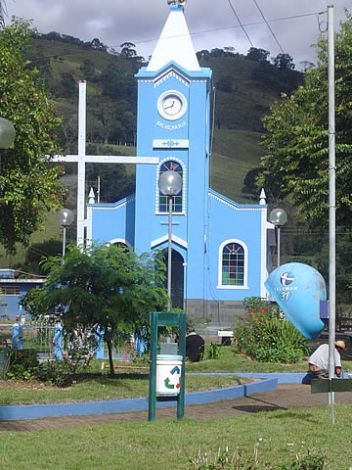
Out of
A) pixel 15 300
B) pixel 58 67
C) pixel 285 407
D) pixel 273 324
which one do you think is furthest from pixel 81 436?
pixel 58 67

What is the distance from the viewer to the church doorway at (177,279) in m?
38.4

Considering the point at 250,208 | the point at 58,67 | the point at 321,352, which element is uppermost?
the point at 58,67

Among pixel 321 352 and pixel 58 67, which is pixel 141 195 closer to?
pixel 321 352

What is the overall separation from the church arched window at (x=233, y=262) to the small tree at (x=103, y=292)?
2280cm

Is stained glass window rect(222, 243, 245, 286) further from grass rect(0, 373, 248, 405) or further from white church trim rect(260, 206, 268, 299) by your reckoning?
grass rect(0, 373, 248, 405)

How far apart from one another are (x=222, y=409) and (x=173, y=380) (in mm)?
2179

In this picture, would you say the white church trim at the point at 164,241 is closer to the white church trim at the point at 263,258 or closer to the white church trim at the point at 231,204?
the white church trim at the point at 231,204

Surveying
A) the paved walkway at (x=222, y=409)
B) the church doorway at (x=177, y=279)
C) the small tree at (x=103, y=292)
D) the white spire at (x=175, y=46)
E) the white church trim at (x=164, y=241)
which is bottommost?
the paved walkway at (x=222, y=409)

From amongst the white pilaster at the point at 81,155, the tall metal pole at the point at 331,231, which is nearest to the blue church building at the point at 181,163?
the white pilaster at the point at 81,155

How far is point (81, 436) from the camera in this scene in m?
9.62

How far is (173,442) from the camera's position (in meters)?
9.22

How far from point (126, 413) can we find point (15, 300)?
36505 millimetres

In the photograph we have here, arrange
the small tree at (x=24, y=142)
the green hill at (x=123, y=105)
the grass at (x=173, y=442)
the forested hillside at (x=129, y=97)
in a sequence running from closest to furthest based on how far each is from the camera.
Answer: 1. the grass at (x=173, y=442)
2. the small tree at (x=24, y=142)
3. the green hill at (x=123, y=105)
4. the forested hillside at (x=129, y=97)

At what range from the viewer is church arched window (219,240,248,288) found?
38.7 m
